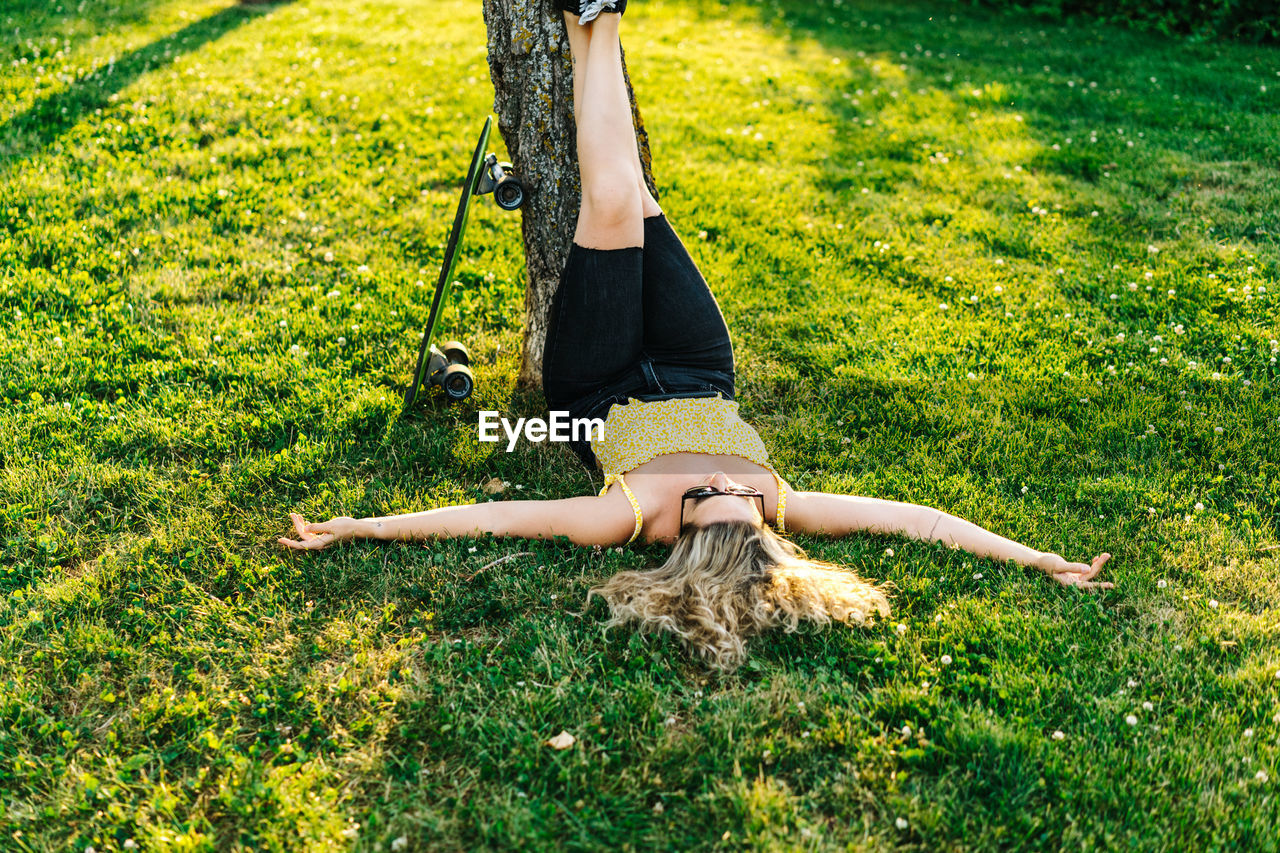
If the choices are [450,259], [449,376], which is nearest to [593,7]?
[450,259]

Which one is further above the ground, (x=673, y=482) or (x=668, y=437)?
(x=668, y=437)

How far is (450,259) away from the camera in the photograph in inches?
196

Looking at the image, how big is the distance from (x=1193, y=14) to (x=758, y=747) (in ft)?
42.5

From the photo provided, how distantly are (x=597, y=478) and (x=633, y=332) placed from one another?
33.4 inches

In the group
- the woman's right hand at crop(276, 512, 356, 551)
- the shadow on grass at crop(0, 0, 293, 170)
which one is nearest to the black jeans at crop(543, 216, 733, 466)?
the woman's right hand at crop(276, 512, 356, 551)

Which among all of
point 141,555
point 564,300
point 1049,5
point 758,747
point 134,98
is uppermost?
point 1049,5

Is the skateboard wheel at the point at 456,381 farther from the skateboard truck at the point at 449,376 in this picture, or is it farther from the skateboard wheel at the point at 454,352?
the skateboard wheel at the point at 454,352

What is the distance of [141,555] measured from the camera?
4168 millimetres

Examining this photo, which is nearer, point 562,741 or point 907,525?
point 562,741

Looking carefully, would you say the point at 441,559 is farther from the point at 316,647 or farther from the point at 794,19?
the point at 794,19

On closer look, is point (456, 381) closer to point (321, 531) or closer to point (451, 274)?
point (451, 274)

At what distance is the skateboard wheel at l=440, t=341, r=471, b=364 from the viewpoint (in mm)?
5348

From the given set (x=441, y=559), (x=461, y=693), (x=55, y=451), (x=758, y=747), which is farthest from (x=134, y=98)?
(x=758, y=747)

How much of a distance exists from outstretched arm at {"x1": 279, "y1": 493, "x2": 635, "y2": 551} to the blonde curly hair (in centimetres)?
35
